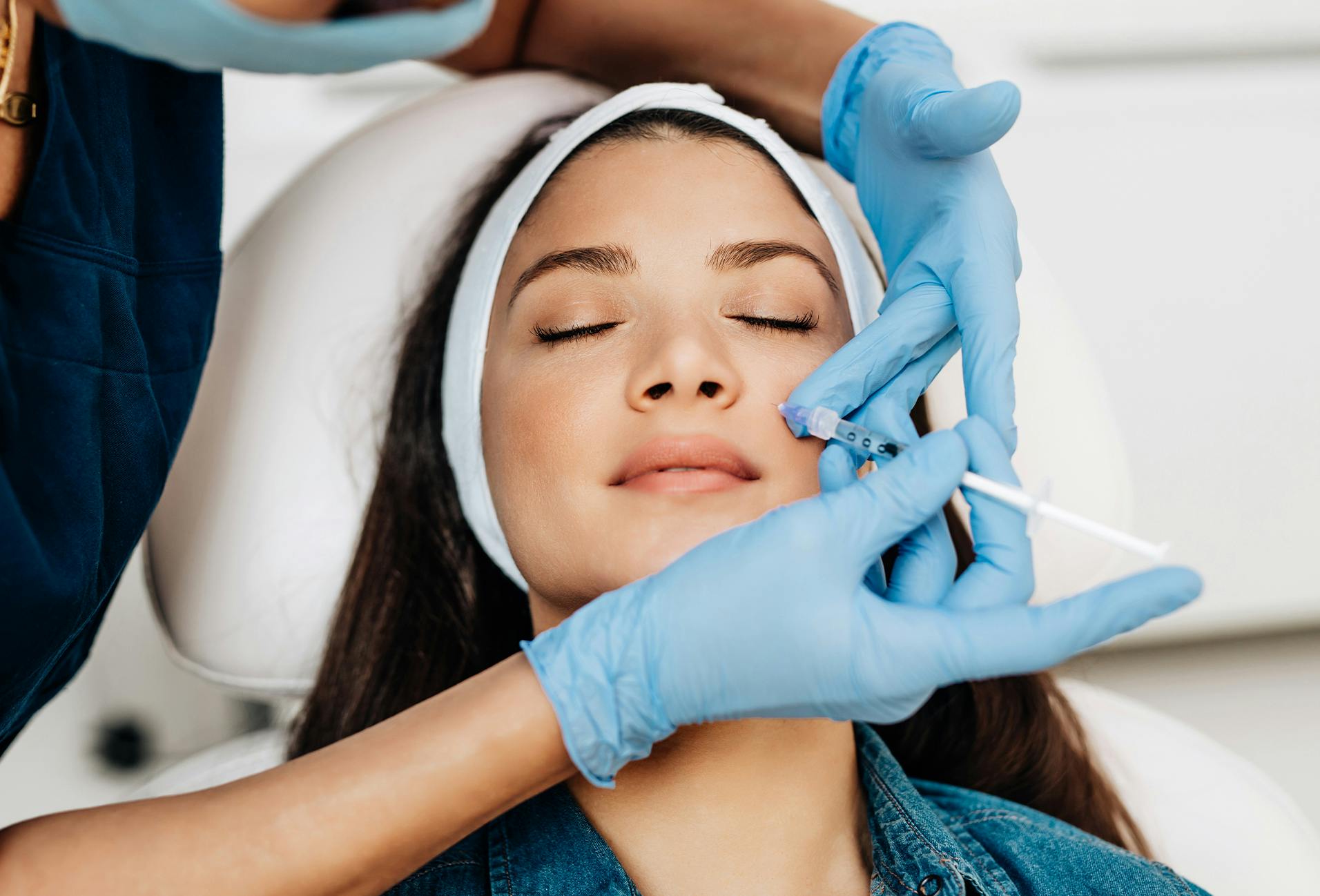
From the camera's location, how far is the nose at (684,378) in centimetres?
98

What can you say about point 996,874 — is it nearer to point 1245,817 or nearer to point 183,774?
point 1245,817

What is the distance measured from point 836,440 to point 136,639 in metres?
1.43

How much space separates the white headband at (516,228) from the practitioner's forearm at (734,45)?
18cm

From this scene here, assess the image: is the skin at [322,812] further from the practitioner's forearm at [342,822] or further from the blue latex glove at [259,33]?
the blue latex glove at [259,33]

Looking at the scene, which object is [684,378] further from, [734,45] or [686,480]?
[734,45]

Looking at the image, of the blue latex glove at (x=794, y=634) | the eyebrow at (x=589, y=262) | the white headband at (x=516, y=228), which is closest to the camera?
the blue latex glove at (x=794, y=634)

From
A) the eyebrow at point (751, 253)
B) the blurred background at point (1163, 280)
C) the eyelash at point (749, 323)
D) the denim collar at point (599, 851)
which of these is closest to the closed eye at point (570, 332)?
the eyelash at point (749, 323)

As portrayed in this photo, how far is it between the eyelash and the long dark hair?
0.35 meters

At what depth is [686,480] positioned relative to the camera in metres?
0.99

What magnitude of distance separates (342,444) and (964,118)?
923 millimetres

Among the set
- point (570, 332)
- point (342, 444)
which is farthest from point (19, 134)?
point (342, 444)

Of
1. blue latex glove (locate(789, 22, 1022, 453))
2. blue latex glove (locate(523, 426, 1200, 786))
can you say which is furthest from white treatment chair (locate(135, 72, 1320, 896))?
blue latex glove (locate(523, 426, 1200, 786))

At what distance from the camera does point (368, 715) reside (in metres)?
1.44

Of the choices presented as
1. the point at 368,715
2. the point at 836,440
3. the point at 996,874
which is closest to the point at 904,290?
the point at 836,440
